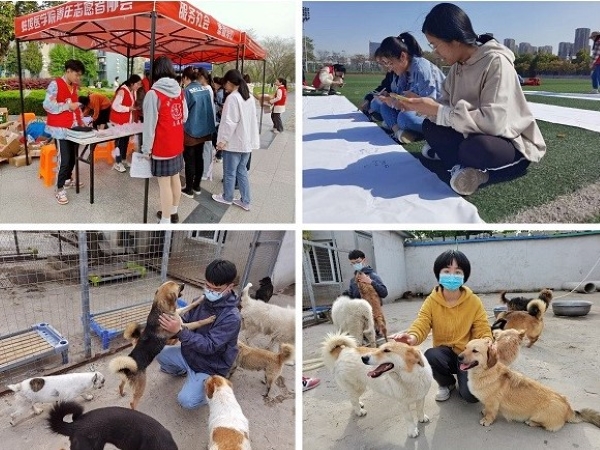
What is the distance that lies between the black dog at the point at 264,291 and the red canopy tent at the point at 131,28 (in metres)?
1.49

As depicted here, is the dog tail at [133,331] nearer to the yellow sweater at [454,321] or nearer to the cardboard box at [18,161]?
the yellow sweater at [454,321]

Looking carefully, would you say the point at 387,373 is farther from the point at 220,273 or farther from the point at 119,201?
the point at 119,201

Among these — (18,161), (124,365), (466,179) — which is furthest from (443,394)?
(18,161)

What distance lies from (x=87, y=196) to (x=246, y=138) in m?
1.65

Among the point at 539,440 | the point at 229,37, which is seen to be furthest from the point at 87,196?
the point at 539,440

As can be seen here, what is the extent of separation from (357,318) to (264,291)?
4.46ft

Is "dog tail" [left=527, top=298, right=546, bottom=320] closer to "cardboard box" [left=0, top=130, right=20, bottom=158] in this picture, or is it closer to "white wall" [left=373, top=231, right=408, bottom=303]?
"white wall" [left=373, top=231, right=408, bottom=303]

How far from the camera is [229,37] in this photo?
389 centimetres

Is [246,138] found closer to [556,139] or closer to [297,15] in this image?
[297,15]

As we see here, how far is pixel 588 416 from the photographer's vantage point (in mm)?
2287

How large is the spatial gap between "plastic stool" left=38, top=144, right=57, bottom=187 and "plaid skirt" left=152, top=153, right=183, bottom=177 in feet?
5.25

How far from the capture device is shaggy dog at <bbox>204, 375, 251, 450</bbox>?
2.12 meters

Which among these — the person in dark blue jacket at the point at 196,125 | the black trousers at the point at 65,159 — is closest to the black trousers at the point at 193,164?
the person in dark blue jacket at the point at 196,125

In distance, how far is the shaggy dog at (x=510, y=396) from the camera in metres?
2.22
